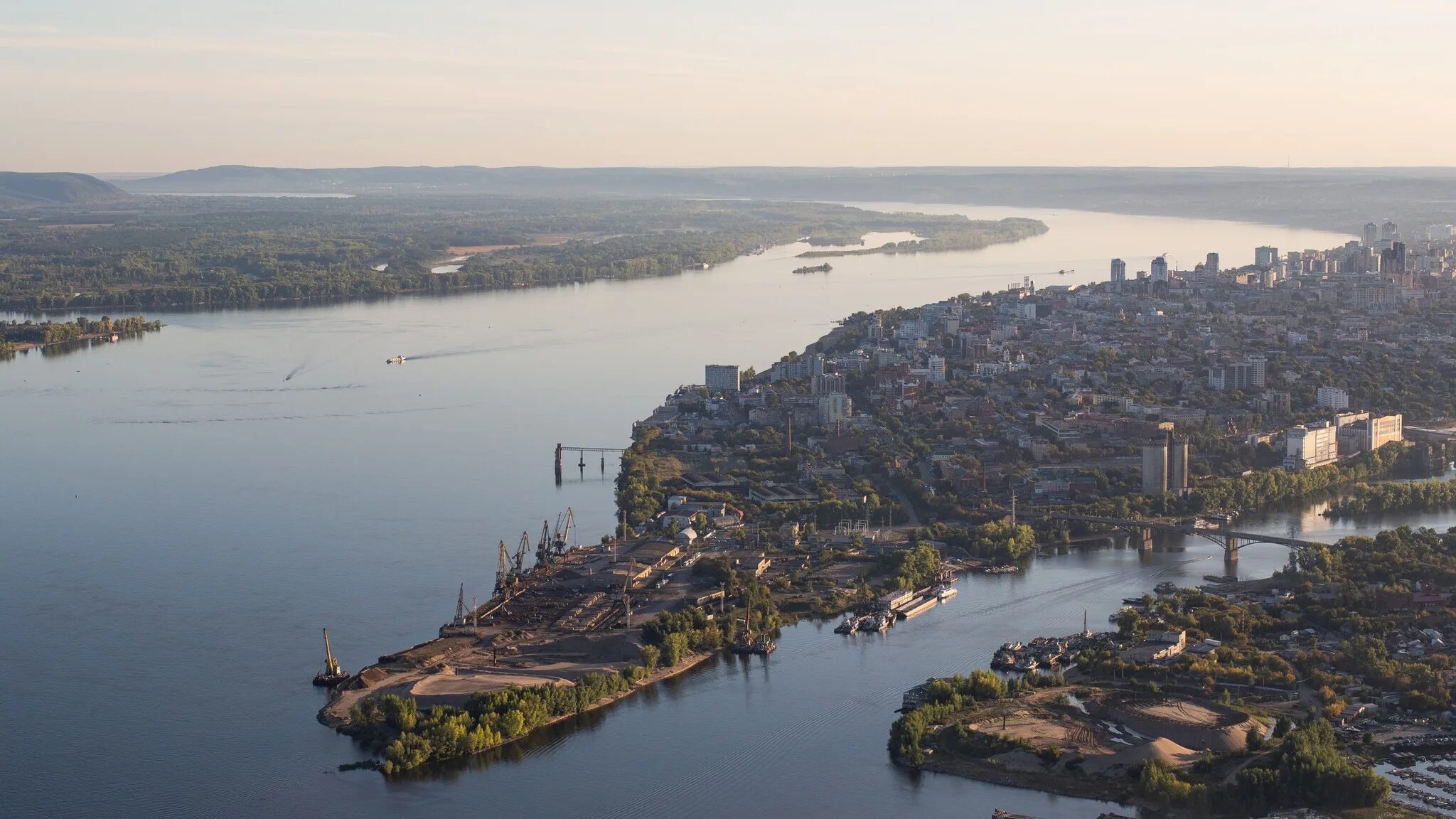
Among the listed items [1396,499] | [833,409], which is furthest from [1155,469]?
[833,409]

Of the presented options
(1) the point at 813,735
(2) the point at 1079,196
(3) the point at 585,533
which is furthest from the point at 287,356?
(2) the point at 1079,196

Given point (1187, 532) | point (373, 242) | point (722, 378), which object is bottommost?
point (1187, 532)

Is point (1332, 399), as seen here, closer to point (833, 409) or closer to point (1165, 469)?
point (1165, 469)

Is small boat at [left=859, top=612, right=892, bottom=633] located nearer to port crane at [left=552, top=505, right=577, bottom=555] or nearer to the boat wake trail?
port crane at [left=552, top=505, right=577, bottom=555]

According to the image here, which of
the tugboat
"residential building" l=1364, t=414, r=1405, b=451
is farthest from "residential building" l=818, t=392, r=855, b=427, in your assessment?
the tugboat

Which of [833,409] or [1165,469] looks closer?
[1165,469]

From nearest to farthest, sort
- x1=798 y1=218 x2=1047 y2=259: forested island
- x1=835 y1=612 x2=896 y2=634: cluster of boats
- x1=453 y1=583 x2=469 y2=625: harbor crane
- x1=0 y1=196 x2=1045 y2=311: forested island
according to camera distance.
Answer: x1=453 y1=583 x2=469 y2=625: harbor crane
x1=835 y1=612 x2=896 y2=634: cluster of boats
x1=0 y1=196 x2=1045 y2=311: forested island
x1=798 y1=218 x2=1047 y2=259: forested island

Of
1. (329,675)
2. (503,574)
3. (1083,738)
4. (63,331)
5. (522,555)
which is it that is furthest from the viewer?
(63,331)

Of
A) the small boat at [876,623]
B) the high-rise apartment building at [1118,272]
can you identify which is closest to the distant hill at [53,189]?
the high-rise apartment building at [1118,272]
